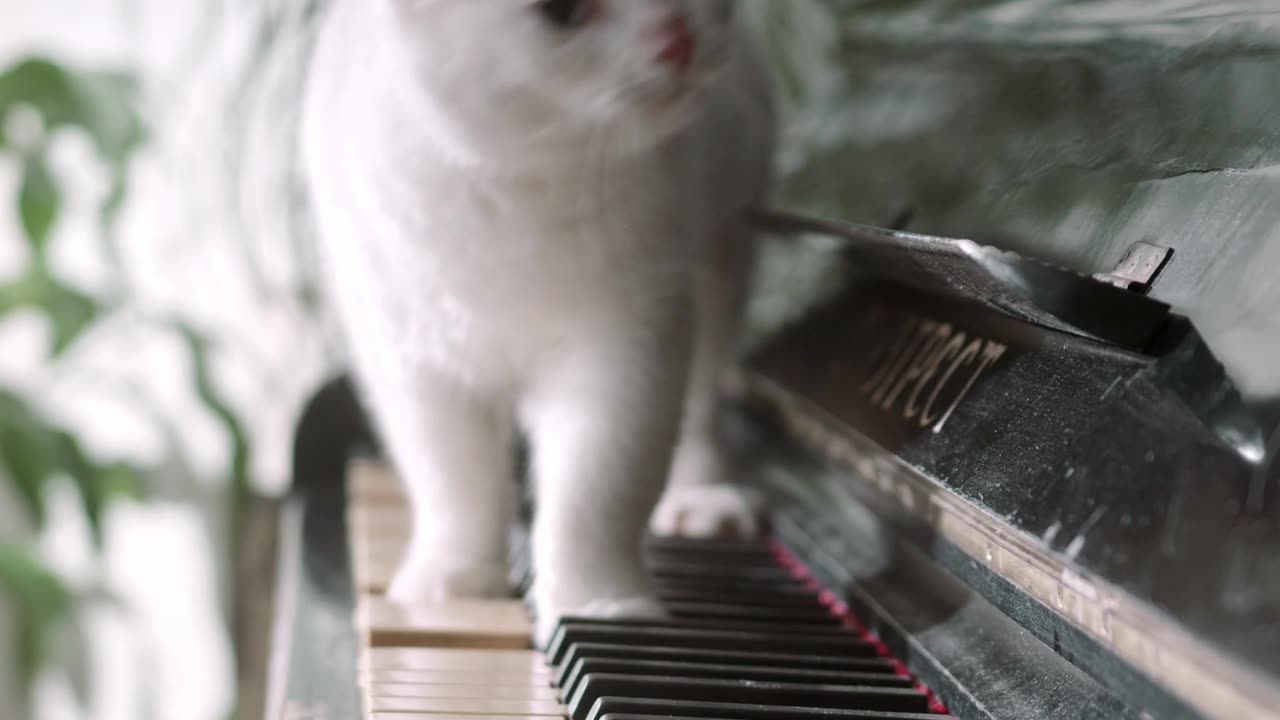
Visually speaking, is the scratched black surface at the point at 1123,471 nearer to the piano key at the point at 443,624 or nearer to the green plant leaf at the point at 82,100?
the piano key at the point at 443,624

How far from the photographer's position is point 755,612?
1.05m

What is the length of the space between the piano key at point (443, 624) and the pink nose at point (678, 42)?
0.43 meters

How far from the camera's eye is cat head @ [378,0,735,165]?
987mm

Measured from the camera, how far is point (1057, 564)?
66cm

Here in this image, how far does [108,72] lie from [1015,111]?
4.12ft

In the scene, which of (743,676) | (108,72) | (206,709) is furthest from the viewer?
(206,709)

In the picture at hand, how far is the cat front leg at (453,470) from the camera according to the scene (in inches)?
47.6

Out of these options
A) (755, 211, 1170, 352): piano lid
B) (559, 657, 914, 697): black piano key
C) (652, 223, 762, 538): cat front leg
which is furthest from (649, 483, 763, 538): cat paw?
(755, 211, 1170, 352): piano lid

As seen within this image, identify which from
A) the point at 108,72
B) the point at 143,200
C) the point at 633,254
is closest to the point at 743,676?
the point at 633,254

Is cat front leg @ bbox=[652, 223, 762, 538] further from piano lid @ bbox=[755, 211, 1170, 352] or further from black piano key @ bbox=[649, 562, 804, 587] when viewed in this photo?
piano lid @ bbox=[755, 211, 1170, 352]

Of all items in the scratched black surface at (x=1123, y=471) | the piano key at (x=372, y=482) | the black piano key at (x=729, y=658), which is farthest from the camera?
the piano key at (x=372, y=482)

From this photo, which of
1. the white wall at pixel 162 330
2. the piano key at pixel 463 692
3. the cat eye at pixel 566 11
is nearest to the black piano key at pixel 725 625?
the piano key at pixel 463 692

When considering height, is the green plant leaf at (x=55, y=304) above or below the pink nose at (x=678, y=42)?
above

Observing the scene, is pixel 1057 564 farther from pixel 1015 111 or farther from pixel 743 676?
pixel 1015 111
